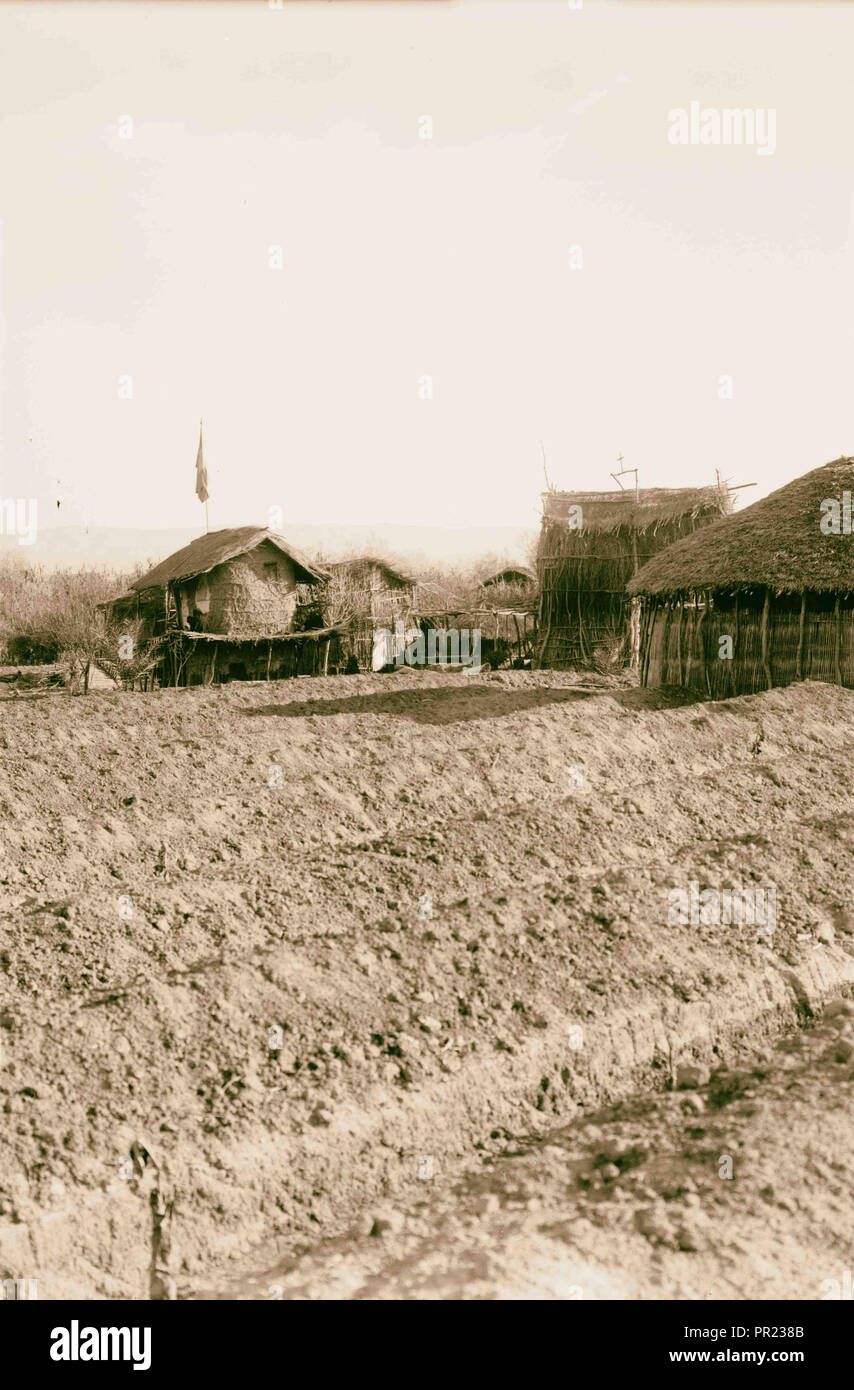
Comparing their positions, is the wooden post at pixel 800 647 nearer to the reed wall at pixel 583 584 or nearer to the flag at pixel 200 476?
the reed wall at pixel 583 584

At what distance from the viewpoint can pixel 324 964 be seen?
611 centimetres

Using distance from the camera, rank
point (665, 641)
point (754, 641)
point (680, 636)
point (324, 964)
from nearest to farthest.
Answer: point (324, 964) < point (754, 641) < point (680, 636) < point (665, 641)

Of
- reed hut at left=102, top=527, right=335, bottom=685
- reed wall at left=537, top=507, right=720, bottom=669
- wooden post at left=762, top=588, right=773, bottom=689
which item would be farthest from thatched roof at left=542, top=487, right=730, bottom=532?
wooden post at left=762, top=588, right=773, bottom=689

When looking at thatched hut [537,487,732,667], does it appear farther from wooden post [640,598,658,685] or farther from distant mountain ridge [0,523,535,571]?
distant mountain ridge [0,523,535,571]

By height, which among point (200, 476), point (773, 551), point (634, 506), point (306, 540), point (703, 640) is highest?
point (306, 540)

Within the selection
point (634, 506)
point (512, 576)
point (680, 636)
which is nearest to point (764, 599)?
point (680, 636)

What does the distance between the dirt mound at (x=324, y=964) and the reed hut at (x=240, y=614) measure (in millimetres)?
13820

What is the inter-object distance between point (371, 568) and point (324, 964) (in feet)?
79.7

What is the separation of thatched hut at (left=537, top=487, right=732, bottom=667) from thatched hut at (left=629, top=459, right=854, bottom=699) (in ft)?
24.8

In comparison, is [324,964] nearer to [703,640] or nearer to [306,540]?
[703,640]

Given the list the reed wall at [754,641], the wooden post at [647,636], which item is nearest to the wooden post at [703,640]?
the reed wall at [754,641]

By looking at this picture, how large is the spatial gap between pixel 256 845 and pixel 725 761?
6115 mm

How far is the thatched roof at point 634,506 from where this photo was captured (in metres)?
26.3

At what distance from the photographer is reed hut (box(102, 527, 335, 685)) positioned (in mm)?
25625
